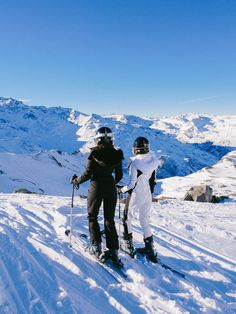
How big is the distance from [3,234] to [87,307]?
193 inches

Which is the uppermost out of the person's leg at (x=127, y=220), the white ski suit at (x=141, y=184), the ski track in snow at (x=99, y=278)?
the white ski suit at (x=141, y=184)

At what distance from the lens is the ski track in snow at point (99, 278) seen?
6.46m

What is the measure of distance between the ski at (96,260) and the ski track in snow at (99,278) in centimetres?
9

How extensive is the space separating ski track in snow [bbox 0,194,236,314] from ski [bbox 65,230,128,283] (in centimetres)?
9

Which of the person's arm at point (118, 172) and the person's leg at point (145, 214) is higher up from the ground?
the person's arm at point (118, 172)

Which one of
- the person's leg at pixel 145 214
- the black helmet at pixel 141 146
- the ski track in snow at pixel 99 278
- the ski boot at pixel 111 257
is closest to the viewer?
the ski track in snow at pixel 99 278

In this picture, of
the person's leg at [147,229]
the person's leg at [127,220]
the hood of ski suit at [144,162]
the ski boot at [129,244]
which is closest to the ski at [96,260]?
the ski boot at [129,244]

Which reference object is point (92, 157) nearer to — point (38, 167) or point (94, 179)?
point (94, 179)

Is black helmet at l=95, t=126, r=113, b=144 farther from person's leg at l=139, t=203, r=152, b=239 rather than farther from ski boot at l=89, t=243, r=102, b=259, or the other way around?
ski boot at l=89, t=243, r=102, b=259

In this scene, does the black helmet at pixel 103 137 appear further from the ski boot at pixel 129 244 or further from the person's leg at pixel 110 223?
the ski boot at pixel 129 244

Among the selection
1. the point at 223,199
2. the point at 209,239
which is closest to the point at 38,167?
the point at 223,199

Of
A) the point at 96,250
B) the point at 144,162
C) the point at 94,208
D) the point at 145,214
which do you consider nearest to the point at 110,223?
the point at 94,208

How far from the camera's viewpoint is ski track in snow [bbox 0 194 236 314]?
6457 millimetres

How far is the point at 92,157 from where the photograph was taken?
830 centimetres
